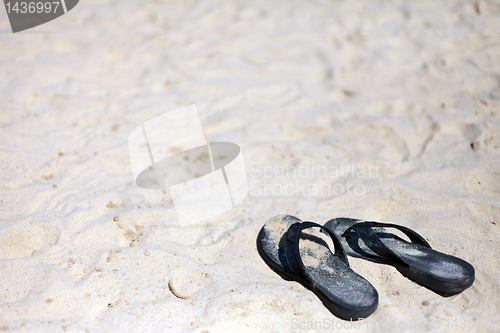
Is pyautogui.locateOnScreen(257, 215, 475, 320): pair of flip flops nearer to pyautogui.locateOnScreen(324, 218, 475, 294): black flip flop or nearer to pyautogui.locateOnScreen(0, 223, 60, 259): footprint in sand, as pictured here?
pyautogui.locateOnScreen(324, 218, 475, 294): black flip flop

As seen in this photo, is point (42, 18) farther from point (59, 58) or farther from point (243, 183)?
point (243, 183)

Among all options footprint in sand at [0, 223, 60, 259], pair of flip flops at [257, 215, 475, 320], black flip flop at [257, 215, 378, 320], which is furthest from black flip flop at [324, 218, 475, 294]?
footprint in sand at [0, 223, 60, 259]

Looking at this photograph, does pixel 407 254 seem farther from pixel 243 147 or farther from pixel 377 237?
pixel 243 147

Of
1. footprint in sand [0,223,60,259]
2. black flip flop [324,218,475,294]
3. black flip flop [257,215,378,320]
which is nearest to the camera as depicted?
black flip flop [257,215,378,320]

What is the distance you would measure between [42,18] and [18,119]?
1.49m

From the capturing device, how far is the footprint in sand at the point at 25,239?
1.71 m

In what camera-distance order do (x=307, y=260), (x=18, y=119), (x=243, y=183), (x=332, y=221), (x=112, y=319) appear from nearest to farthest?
(x=112, y=319) → (x=307, y=260) → (x=332, y=221) → (x=243, y=183) → (x=18, y=119)

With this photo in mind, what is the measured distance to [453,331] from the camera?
146cm

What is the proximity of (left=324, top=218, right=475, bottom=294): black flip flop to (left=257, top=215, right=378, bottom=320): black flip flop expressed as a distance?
0.14 metres

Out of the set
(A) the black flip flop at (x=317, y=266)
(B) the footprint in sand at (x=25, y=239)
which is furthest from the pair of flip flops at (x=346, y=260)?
(B) the footprint in sand at (x=25, y=239)

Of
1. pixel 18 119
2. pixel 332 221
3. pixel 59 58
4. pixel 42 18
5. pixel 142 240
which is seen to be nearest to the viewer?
pixel 142 240

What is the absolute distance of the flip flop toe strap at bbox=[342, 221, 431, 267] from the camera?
5.74ft

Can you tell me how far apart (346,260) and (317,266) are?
0.52 feet

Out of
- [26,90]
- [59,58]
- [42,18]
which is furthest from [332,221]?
[42,18]
